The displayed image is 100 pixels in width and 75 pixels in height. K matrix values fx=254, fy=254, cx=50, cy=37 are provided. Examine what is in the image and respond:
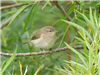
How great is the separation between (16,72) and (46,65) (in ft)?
1.22

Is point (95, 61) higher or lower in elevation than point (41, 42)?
higher

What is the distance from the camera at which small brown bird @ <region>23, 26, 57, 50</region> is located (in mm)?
3796

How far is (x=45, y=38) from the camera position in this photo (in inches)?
157

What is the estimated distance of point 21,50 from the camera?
321 centimetres

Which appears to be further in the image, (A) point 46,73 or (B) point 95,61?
(A) point 46,73

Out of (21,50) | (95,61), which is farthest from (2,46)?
(95,61)

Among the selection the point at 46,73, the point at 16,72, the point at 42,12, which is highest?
the point at 42,12

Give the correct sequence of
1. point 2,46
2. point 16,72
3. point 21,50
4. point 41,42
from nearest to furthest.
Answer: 1. point 16,72
2. point 21,50
3. point 2,46
4. point 41,42

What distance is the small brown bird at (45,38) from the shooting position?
380 centimetres

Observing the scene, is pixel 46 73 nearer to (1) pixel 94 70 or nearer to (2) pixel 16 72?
(2) pixel 16 72

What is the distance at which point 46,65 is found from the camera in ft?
9.95

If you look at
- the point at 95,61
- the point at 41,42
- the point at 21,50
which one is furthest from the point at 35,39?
the point at 95,61

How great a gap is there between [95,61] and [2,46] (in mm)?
2322

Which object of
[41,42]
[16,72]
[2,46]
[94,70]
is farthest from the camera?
[41,42]
